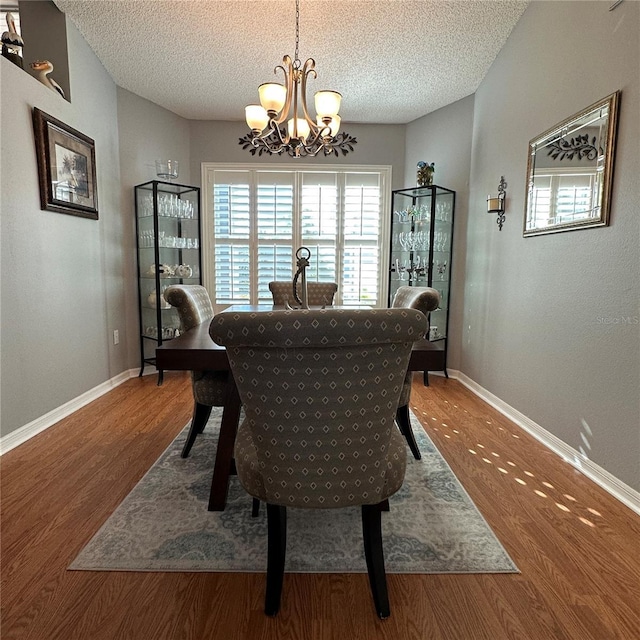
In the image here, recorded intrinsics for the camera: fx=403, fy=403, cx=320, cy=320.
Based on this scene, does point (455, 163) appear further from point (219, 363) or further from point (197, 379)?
point (219, 363)

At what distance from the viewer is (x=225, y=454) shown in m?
1.82

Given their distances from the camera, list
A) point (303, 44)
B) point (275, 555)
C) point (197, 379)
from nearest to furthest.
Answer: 1. point (275, 555)
2. point (197, 379)
3. point (303, 44)

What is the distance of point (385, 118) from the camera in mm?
4324

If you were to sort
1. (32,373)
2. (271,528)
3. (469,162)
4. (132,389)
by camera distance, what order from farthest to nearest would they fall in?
(469,162) < (132,389) < (32,373) < (271,528)

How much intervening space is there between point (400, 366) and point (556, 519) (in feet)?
4.30

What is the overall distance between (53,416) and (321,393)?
2.57 meters

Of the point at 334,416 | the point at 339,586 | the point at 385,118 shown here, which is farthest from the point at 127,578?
the point at 385,118

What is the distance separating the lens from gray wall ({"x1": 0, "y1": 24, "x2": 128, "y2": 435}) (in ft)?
7.77

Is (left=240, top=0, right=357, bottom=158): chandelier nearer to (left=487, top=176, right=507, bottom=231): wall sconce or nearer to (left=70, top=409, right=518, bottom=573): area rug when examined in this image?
(left=487, top=176, right=507, bottom=231): wall sconce

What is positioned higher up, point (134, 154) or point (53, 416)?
point (134, 154)

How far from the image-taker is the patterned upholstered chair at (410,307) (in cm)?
203

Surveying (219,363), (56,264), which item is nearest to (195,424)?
(219,363)

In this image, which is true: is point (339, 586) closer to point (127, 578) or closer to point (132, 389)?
point (127, 578)

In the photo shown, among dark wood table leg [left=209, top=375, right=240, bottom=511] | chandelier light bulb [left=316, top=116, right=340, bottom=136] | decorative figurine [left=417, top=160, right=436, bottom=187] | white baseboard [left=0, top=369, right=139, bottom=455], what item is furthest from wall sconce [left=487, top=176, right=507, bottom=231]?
white baseboard [left=0, top=369, right=139, bottom=455]
